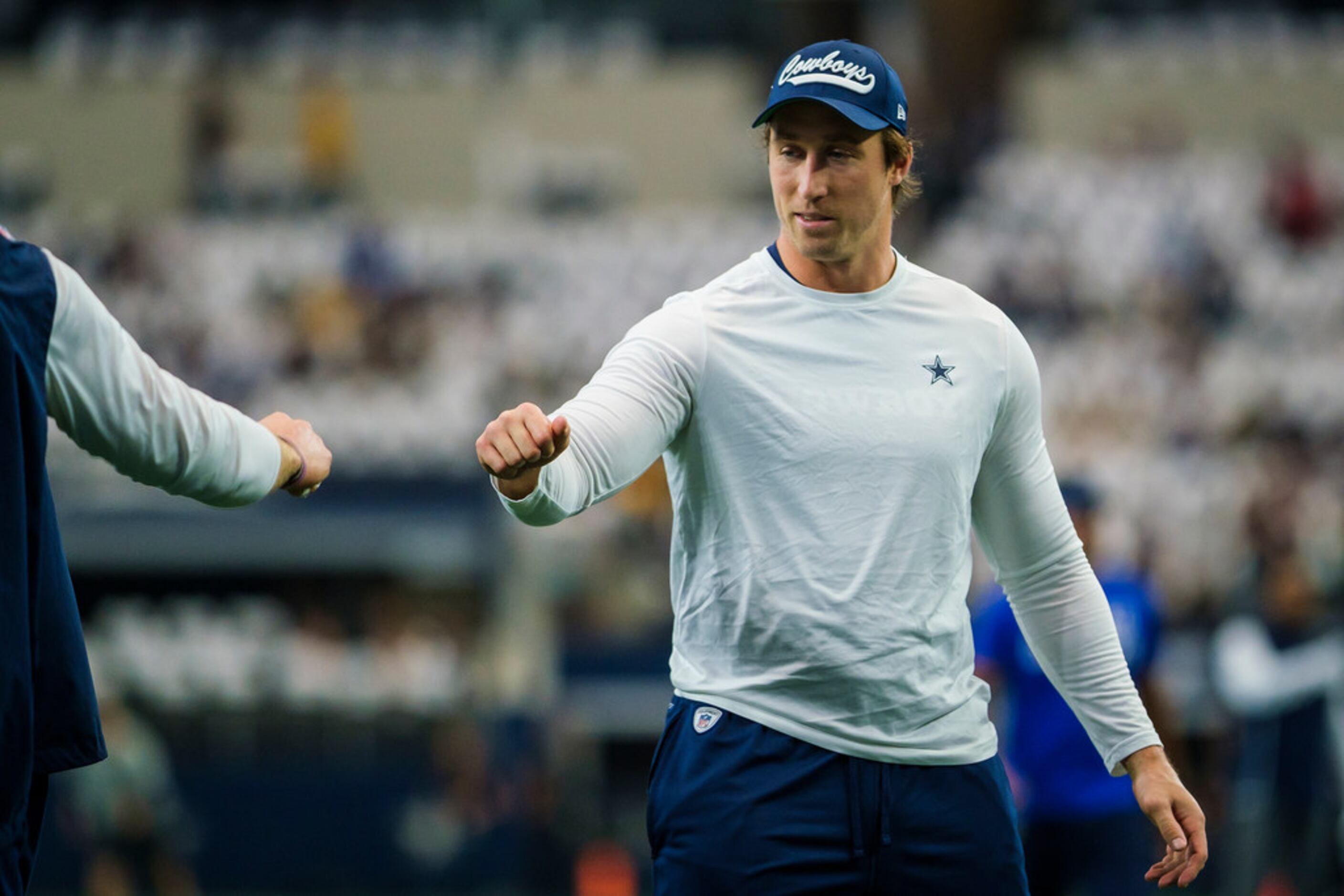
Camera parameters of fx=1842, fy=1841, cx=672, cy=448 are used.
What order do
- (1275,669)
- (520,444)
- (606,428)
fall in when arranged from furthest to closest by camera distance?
1. (1275,669)
2. (606,428)
3. (520,444)

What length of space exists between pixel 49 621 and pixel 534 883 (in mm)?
10733

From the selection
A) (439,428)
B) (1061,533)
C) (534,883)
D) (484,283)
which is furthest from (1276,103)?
(1061,533)

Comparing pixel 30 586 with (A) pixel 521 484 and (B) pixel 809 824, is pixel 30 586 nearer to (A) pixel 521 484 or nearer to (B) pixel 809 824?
(A) pixel 521 484

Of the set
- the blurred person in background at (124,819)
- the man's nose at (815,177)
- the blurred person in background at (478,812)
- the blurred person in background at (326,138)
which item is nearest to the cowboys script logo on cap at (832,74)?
the man's nose at (815,177)

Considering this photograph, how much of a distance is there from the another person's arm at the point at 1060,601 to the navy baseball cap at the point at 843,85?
53 centimetres

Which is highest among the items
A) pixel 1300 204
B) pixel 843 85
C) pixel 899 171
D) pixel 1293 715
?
pixel 1300 204

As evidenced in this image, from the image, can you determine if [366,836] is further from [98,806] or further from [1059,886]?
[1059,886]

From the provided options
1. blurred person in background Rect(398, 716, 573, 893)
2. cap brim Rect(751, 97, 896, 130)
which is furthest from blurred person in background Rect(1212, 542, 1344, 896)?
cap brim Rect(751, 97, 896, 130)

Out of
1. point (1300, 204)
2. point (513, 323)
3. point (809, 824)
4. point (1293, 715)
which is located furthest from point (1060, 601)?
point (1300, 204)

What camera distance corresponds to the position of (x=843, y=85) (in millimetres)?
3436

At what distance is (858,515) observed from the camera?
343cm

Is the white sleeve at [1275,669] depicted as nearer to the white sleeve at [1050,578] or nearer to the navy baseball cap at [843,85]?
the white sleeve at [1050,578]

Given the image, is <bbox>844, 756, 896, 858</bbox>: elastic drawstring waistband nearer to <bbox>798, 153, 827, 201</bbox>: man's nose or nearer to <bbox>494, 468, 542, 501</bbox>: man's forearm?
<bbox>494, 468, 542, 501</bbox>: man's forearm

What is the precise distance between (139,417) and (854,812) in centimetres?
146
